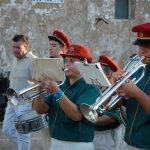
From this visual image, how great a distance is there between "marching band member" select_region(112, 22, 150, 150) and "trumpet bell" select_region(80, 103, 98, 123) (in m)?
0.26

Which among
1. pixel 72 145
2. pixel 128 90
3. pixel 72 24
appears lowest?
pixel 72 24

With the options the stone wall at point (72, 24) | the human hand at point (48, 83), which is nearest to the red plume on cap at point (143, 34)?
the human hand at point (48, 83)

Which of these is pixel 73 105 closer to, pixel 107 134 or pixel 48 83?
pixel 48 83

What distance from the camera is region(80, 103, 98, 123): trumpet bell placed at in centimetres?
400

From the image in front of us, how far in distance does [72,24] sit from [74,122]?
32.5ft

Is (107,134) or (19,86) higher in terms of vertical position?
(107,134)

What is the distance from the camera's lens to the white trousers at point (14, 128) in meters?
7.32

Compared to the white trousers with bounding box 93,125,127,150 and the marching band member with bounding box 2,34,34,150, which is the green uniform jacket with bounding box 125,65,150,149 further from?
the marching band member with bounding box 2,34,34,150

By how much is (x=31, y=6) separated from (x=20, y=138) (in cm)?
688

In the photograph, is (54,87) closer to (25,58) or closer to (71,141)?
(71,141)

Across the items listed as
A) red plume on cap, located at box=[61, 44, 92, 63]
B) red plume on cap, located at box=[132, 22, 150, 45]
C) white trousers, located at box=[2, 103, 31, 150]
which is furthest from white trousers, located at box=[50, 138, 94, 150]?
white trousers, located at box=[2, 103, 31, 150]

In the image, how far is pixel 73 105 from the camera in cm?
436

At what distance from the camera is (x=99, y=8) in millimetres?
14531

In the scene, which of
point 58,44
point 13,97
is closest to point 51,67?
point 13,97
